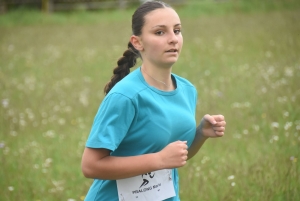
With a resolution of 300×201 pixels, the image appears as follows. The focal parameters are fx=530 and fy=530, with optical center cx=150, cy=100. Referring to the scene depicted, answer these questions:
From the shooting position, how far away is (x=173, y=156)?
222cm

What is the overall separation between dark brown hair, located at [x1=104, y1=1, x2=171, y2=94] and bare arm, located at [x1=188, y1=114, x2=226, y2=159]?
48 cm

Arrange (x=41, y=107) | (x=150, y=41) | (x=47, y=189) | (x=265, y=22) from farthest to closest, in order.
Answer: (x=265, y=22) < (x=41, y=107) < (x=47, y=189) < (x=150, y=41)

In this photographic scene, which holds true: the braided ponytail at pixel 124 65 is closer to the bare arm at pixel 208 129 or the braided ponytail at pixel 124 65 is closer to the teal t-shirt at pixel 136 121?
the teal t-shirt at pixel 136 121

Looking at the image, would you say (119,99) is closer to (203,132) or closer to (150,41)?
(150,41)

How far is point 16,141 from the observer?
5.84 metres

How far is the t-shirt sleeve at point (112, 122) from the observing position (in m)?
2.23

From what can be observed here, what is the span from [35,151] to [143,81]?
3220mm

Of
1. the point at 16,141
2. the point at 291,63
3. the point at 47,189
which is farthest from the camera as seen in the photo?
the point at 291,63

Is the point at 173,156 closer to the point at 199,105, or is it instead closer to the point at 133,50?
the point at 133,50

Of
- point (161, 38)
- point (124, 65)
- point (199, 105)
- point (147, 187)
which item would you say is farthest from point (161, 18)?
point (199, 105)

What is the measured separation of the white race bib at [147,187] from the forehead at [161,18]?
2.26 ft

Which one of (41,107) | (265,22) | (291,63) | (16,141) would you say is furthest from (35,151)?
(265,22)

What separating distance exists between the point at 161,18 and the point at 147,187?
0.78m

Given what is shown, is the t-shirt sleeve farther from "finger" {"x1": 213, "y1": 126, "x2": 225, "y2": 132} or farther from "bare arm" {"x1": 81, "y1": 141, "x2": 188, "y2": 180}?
"finger" {"x1": 213, "y1": 126, "x2": 225, "y2": 132}
